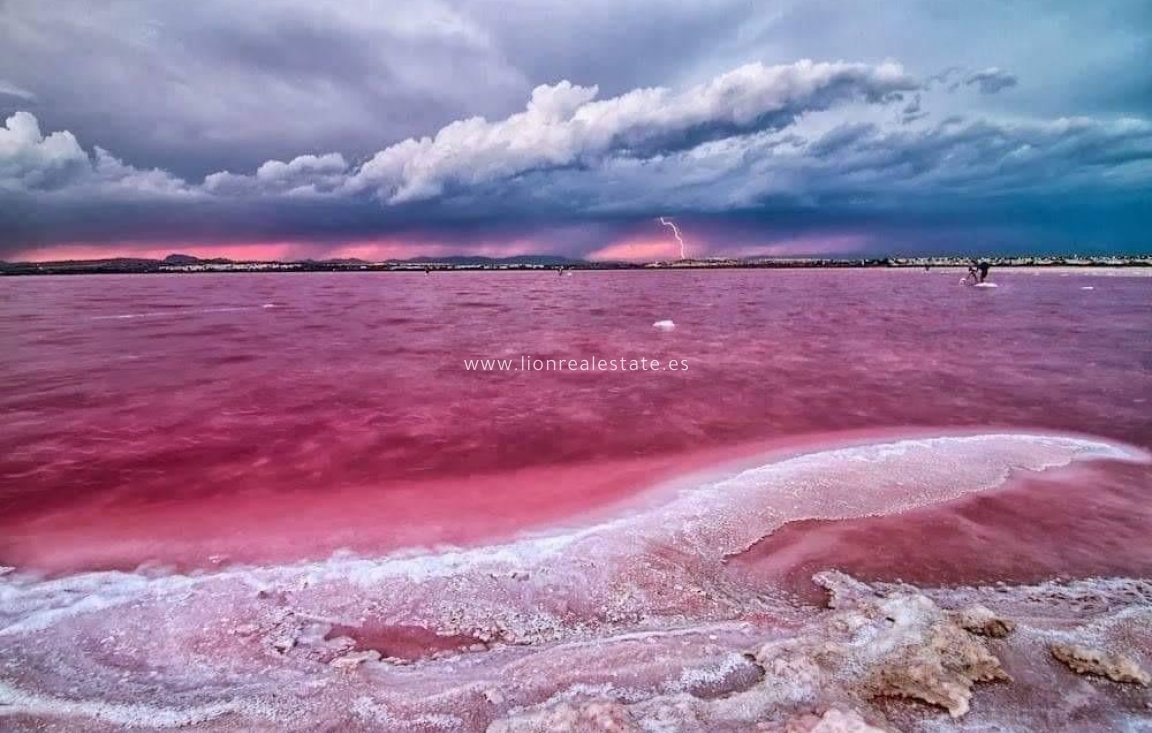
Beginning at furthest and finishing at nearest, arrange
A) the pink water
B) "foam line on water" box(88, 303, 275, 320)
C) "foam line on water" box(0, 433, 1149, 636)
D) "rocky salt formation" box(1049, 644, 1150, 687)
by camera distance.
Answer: "foam line on water" box(88, 303, 275, 320)
the pink water
"foam line on water" box(0, 433, 1149, 636)
"rocky salt formation" box(1049, 644, 1150, 687)

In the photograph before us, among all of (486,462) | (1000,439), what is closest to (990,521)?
(1000,439)

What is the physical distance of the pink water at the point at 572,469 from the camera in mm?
5020

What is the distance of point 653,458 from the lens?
26.9 feet

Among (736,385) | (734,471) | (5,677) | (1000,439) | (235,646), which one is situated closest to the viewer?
A: (5,677)

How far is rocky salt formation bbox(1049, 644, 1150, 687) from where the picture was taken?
135 inches

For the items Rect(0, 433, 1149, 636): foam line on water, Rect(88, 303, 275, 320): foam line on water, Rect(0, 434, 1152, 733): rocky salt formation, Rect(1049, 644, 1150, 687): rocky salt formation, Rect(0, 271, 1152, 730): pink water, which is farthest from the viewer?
Rect(88, 303, 275, 320): foam line on water

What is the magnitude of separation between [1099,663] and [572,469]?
5391mm

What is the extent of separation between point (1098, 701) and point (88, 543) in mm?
8167

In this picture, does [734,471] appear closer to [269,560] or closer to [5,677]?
[269,560]

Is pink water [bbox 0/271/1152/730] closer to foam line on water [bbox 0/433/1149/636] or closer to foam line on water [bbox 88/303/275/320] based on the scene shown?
foam line on water [bbox 0/433/1149/636]

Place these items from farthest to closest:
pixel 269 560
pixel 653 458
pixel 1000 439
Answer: pixel 1000 439 < pixel 653 458 < pixel 269 560

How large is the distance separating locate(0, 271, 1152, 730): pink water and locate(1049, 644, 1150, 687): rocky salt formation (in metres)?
1.08

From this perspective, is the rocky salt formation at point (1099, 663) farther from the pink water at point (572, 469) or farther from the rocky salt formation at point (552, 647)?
the pink water at point (572, 469)

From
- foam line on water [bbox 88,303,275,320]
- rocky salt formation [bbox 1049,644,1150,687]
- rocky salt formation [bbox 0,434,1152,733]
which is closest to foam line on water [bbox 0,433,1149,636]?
rocky salt formation [bbox 0,434,1152,733]
